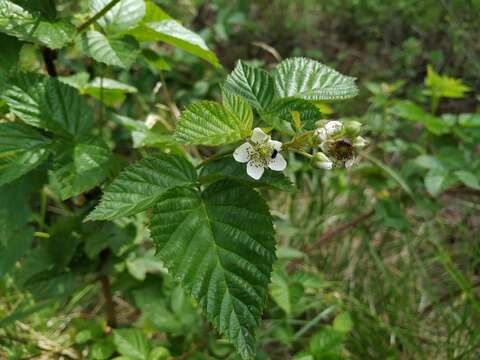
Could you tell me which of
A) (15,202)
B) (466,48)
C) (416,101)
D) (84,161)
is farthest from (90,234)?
(466,48)

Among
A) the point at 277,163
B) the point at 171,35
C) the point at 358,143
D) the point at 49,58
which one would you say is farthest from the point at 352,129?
the point at 49,58

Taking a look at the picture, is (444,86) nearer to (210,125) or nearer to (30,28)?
(210,125)

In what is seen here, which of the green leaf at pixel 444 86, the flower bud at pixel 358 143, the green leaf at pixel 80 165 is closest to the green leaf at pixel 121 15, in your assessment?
the green leaf at pixel 80 165

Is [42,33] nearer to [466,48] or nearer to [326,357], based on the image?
[326,357]

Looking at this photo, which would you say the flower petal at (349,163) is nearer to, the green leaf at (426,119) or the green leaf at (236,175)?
the green leaf at (236,175)

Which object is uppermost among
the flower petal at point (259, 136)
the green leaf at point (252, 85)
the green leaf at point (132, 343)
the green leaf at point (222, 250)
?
the green leaf at point (252, 85)

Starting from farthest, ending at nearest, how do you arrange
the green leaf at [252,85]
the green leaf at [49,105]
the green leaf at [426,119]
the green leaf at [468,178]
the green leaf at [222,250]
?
the green leaf at [426,119] < the green leaf at [468,178] < the green leaf at [49,105] < the green leaf at [252,85] < the green leaf at [222,250]

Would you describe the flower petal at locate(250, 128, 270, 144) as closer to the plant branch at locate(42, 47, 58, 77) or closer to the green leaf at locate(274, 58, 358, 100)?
the green leaf at locate(274, 58, 358, 100)
